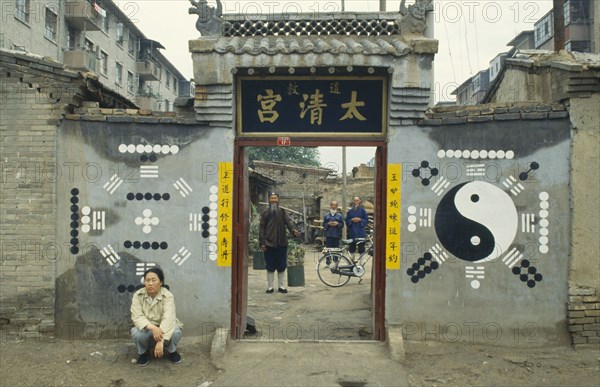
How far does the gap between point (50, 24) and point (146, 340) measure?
22.4 m

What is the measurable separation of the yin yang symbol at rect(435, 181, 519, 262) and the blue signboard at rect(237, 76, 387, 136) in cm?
134

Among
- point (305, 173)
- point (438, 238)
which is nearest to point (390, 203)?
point (438, 238)

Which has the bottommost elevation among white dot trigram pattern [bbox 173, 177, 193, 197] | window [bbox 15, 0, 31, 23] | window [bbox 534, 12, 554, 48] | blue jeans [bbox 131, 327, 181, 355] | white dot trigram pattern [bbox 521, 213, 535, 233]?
blue jeans [bbox 131, 327, 181, 355]

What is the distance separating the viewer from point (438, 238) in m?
6.71

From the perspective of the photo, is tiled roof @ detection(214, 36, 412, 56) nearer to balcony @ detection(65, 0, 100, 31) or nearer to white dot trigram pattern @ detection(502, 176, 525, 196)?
white dot trigram pattern @ detection(502, 176, 525, 196)

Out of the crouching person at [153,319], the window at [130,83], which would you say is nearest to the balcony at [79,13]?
the window at [130,83]

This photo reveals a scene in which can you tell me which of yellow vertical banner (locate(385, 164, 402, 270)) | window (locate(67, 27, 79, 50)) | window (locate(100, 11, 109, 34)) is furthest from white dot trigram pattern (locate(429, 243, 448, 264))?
window (locate(100, 11, 109, 34))

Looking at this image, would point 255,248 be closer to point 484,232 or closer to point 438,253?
point 438,253

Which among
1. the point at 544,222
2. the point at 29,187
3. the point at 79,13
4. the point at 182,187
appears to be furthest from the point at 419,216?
the point at 79,13

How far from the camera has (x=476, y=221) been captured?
6.69 meters

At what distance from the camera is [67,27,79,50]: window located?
26.1 metres

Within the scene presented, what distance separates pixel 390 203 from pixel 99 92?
4313 millimetres

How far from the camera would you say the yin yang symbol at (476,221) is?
6633mm

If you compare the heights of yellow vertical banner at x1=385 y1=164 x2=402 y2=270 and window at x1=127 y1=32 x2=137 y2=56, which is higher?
window at x1=127 y1=32 x2=137 y2=56
